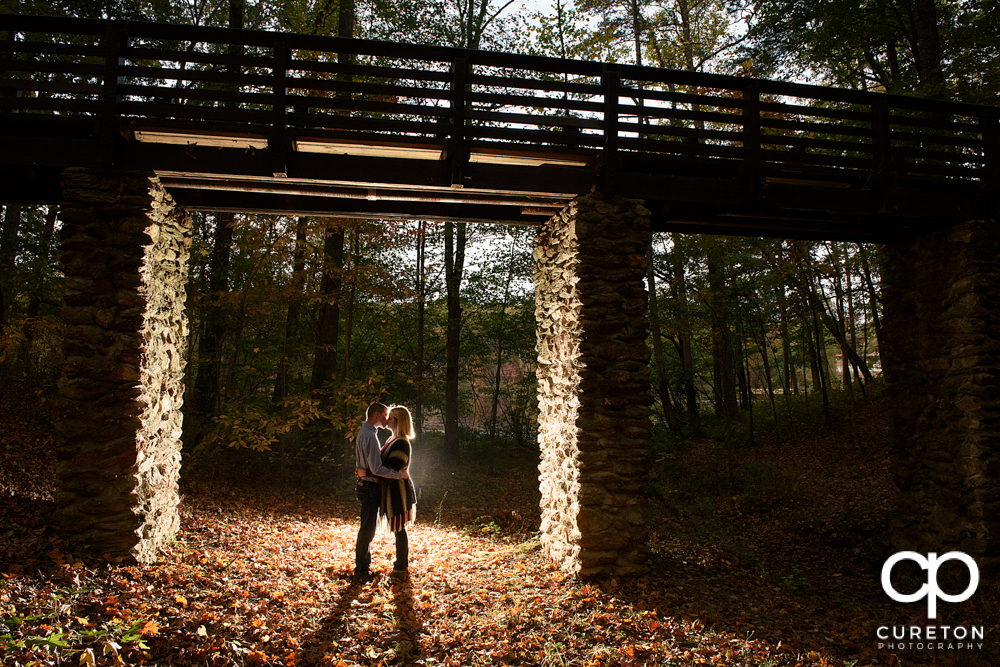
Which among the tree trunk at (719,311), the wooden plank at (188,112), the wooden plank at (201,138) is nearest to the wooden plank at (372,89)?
the wooden plank at (188,112)

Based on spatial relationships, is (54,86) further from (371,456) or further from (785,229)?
(785,229)

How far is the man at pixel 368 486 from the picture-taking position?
584 centimetres

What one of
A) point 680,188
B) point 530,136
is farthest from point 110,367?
point 680,188

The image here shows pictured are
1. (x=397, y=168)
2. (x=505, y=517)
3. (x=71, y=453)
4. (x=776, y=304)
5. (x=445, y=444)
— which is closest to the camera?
(x=71, y=453)

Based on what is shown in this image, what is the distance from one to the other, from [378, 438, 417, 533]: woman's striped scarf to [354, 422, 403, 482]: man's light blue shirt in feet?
0.18

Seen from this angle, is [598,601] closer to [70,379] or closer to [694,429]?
[70,379]

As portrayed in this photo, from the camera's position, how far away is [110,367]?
5.40 meters

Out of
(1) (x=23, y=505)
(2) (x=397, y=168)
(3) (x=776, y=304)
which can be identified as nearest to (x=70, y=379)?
(1) (x=23, y=505)

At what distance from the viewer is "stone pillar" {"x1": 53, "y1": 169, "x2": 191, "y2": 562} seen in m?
5.30

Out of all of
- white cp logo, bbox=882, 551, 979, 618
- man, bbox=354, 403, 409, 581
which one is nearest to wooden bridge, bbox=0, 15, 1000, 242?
man, bbox=354, 403, 409, 581

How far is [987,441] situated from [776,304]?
7189 millimetres

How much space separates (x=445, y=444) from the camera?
14.5 meters

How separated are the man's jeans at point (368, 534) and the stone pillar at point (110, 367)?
2142mm

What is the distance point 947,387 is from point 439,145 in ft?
23.5
